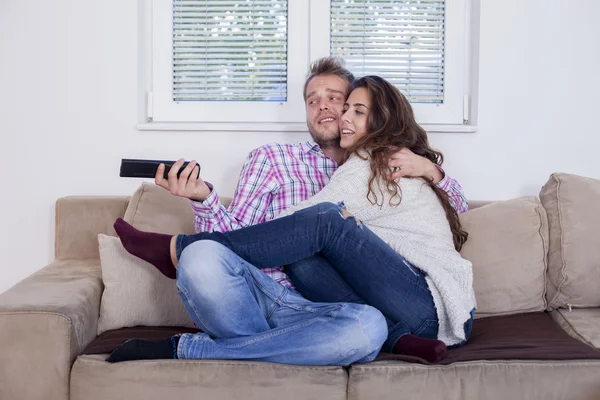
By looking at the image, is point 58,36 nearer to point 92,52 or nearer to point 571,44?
point 92,52

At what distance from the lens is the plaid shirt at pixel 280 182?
223cm

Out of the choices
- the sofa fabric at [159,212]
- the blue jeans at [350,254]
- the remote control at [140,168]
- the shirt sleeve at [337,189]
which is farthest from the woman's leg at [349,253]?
the sofa fabric at [159,212]

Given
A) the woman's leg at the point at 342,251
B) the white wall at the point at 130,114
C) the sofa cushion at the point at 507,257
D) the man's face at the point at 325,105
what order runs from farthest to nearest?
the white wall at the point at 130,114
the man's face at the point at 325,105
the sofa cushion at the point at 507,257
the woman's leg at the point at 342,251

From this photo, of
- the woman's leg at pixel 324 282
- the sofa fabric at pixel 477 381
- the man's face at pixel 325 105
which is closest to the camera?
the sofa fabric at pixel 477 381

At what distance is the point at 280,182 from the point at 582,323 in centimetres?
106

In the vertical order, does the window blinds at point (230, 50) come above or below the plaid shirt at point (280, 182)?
above

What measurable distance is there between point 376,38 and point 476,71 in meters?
0.44

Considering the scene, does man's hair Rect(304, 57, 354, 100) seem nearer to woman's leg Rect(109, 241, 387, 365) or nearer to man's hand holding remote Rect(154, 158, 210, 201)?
man's hand holding remote Rect(154, 158, 210, 201)

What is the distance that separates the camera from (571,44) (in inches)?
108

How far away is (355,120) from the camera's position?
2182 mm

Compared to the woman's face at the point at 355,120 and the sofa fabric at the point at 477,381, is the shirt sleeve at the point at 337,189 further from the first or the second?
the sofa fabric at the point at 477,381

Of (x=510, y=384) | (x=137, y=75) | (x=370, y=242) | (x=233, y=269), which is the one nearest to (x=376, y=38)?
(x=137, y=75)

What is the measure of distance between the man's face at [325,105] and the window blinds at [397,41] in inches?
17.5

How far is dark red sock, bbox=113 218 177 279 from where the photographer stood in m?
1.83
